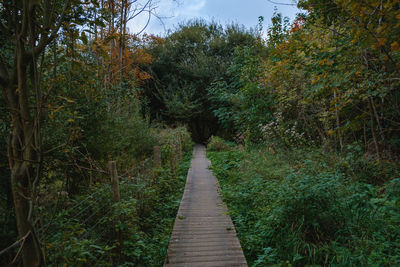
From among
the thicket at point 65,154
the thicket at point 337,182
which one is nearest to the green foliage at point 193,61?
the thicket at point 65,154

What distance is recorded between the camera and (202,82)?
60.7 feet

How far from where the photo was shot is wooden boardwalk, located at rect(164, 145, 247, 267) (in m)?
2.80

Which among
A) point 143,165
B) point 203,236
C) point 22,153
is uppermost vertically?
point 22,153

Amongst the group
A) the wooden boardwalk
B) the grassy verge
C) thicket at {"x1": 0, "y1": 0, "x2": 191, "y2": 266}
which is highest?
thicket at {"x1": 0, "y1": 0, "x2": 191, "y2": 266}

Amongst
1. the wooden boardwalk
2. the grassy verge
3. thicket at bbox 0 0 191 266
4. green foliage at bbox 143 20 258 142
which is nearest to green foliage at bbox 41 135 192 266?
thicket at bbox 0 0 191 266

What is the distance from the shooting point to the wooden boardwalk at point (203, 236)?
2801 mm

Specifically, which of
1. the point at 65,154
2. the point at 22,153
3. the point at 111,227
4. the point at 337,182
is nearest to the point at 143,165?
the point at 111,227

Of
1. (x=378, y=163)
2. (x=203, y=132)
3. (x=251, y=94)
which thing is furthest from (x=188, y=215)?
(x=203, y=132)

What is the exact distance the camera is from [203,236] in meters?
3.42

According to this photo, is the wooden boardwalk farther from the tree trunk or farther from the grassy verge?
the tree trunk

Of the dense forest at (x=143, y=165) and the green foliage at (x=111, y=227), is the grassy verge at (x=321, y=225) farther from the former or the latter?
the green foliage at (x=111, y=227)

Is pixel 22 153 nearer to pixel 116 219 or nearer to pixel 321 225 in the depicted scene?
pixel 116 219

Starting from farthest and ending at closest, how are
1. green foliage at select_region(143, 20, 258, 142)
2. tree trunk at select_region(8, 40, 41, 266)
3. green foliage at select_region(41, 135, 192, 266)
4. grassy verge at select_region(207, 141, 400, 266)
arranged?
1. green foliage at select_region(143, 20, 258, 142)
2. grassy verge at select_region(207, 141, 400, 266)
3. green foliage at select_region(41, 135, 192, 266)
4. tree trunk at select_region(8, 40, 41, 266)

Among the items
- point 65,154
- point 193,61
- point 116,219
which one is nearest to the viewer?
point 65,154
